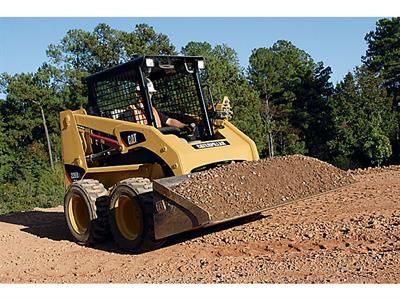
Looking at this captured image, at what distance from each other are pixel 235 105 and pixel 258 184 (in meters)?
30.2

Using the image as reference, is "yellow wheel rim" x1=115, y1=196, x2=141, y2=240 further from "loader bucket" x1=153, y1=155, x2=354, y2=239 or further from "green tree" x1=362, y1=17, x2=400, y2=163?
"green tree" x1=362, y1=17, x2=400, y2=163

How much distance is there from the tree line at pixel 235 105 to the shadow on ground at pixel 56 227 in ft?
60.2

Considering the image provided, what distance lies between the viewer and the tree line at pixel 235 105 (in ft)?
113

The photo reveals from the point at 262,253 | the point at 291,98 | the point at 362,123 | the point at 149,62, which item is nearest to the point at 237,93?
the point at 362,123

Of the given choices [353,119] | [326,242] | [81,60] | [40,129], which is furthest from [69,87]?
[326,242]

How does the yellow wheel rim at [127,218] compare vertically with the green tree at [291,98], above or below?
below

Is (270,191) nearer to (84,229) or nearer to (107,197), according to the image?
(107,197)

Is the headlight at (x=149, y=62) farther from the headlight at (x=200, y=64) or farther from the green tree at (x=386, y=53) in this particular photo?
the green tree at (x=386, y=53)

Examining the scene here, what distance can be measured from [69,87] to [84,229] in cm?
3072

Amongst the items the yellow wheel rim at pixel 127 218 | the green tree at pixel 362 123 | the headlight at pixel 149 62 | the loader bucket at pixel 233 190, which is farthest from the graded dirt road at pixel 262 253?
the green tree at pixel 362 123

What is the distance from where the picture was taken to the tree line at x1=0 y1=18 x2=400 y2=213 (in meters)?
34.4

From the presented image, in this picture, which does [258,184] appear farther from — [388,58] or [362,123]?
[388,58]

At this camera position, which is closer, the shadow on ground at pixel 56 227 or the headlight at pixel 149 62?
the shadow on ground at pixel 56 227

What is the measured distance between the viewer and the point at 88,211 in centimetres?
723
